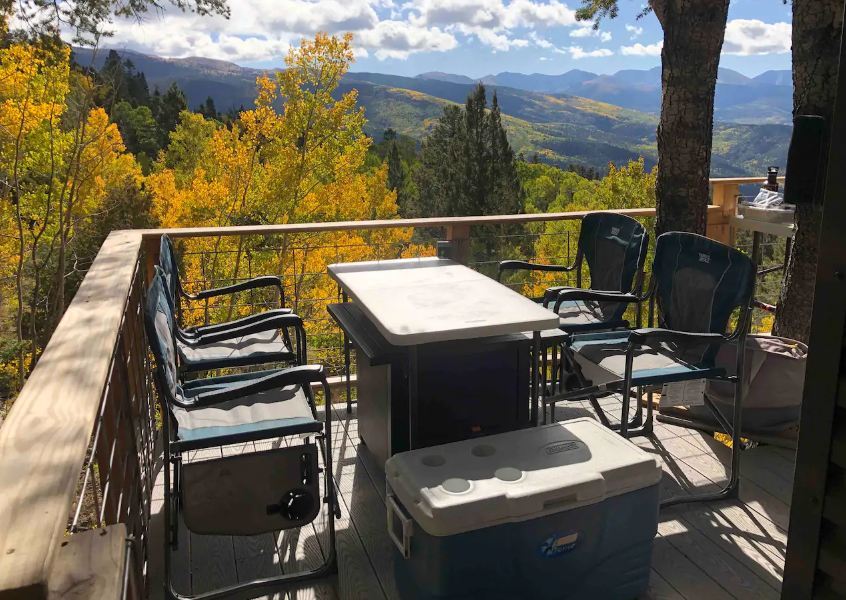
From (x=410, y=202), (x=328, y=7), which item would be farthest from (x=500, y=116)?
(x=328, y=7)

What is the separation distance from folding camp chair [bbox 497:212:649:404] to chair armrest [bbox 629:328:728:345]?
634 millimetres

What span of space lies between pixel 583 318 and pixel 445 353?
4.11 ft

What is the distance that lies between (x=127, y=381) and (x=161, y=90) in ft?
149

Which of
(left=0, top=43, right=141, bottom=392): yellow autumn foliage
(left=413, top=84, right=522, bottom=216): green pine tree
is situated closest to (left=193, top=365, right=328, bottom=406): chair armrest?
(left=0, top=43, right=141, bottom=392): yellow autumn foliage

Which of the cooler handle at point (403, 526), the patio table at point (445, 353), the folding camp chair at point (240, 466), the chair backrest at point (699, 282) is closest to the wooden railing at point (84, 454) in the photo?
the folding camp chair at point (240, 466)

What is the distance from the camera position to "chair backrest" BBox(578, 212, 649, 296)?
3.38 m

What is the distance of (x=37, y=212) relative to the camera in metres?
14.5

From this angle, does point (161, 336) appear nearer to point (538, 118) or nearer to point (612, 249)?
point (612, 249)

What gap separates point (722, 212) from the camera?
472 centimetres

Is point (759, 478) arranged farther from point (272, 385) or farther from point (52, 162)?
point (52, 162)

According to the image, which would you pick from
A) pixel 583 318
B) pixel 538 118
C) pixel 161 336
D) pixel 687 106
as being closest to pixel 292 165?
pixel 687 106

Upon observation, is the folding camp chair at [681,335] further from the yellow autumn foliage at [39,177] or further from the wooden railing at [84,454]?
the yellow autumn foliage at [39,177]

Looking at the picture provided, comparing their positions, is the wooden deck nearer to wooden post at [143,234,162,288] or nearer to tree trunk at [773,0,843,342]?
tree trunk at [773,0,843,342]

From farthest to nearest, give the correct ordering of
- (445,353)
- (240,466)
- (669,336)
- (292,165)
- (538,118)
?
(538,118) → (292,165) → (669,336) → (445,353) → (240,466)
